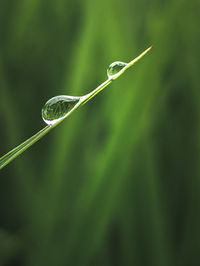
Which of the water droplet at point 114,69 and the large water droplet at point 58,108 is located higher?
the water droplet at point 114,69

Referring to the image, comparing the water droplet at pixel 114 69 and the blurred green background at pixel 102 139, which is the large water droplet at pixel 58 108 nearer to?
the water droplet at pixel 114 69

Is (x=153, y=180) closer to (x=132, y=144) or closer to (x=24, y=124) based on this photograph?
(x=132, y=144)

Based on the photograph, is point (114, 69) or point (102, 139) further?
point (102, 139)

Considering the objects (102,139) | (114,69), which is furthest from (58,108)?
(102,139)

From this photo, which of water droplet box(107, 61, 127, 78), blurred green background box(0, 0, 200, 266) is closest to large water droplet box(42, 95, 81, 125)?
water droplet box(107, 61, 127, 78)

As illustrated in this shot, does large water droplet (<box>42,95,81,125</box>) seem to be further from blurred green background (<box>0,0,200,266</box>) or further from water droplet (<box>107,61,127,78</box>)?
blurred green background (<box>0,0,200,266</box>)

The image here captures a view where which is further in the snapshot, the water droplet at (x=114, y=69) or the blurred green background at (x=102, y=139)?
the blurred green background at (x=102, y=139)

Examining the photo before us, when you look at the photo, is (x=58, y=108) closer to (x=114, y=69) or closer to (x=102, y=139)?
(x=114, y=69)

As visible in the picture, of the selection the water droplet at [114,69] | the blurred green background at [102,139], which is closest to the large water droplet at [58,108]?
the water droplet at [114,69]
